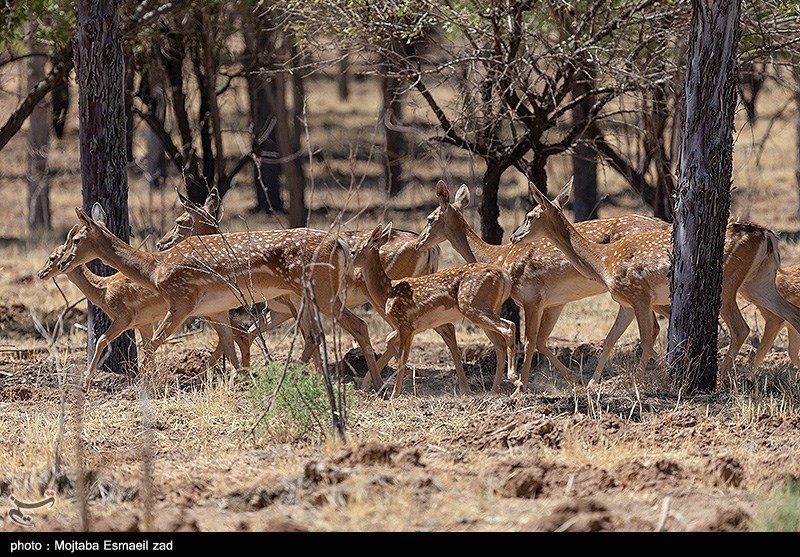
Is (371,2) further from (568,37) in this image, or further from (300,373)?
(300,373)

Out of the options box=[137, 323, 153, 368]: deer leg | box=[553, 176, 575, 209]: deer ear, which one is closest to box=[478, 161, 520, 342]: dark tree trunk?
box=[553, 176, 575, 209]: deer ear

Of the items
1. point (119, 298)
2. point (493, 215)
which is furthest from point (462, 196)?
point (119, 298)

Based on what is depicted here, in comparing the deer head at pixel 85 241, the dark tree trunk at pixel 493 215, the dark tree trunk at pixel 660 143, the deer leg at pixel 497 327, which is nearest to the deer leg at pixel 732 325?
the deer leg at pixel 497 327

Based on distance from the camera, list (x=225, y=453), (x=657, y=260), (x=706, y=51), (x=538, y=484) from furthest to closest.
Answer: (x=657, y=260) < (x=706, y=51) < (x=225, y=453) < (x=538, y=484)

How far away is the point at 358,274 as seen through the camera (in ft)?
37.1

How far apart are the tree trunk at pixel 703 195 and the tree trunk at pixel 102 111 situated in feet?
16.6

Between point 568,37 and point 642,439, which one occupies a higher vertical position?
point 568,37

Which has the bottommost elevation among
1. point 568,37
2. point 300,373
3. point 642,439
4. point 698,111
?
point 642,439

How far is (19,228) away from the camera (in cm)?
2466

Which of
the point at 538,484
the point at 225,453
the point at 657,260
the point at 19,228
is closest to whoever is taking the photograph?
the point at 538,484

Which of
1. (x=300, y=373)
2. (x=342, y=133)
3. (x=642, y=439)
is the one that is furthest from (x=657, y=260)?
(x=342, y=133)

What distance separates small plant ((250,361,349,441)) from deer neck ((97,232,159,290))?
115 inches

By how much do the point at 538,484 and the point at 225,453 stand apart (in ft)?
7.60

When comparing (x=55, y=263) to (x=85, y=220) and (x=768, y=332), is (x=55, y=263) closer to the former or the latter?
(x=85, y=220)
